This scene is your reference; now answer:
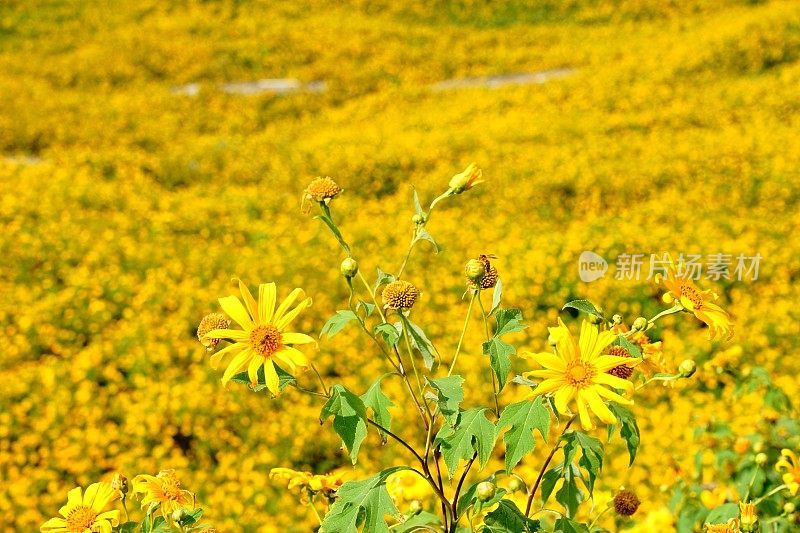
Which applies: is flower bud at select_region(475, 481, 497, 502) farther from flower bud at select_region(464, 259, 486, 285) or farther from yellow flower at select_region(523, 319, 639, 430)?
flower bud at select_region(464, 259, 486, 285)

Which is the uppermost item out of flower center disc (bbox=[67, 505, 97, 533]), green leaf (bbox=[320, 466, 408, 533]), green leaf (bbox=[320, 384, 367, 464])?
green leaf (bbox=[320, 384, 367, 464])

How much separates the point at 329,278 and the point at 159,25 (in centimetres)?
1501

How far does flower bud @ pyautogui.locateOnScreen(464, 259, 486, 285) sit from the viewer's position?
4.71 feet

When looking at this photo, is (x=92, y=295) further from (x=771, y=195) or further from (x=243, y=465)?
(x=771, y=195)

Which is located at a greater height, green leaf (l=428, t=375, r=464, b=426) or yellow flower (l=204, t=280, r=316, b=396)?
yellow flower (l=204, t=280, r=316, b=396)

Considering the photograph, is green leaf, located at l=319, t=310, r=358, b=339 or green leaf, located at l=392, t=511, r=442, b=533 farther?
green leaf, located at l=392, t=511, r=442, b=533

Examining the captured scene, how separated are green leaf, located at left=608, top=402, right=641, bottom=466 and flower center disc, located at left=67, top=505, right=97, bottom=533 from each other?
118 centimetres

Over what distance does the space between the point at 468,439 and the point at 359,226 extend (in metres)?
6.27

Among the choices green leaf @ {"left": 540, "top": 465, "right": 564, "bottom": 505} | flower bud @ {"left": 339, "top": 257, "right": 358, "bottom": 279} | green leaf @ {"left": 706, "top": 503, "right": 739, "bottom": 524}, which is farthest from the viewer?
green leaf @ {"left": 706, "top": 503, "right": 739, "bottom": 524}

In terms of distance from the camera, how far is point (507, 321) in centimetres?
145

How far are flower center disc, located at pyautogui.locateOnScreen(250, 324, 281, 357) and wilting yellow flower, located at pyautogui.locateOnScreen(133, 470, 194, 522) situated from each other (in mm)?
460

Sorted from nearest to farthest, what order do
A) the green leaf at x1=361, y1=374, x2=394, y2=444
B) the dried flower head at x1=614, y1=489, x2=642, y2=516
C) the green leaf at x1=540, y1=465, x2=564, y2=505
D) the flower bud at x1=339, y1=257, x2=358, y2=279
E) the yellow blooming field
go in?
the green leaf at x1=361, y1=374, x2=394, y2=444 < the flower bud at x1=339, y1=257, x2=358, y2=279 < the green leaf at x1=540, y1=465, x2=564, y2=505 < the dried flower head at x1=614, y1=489, x2=642, y2=516 < the yellow blooming field

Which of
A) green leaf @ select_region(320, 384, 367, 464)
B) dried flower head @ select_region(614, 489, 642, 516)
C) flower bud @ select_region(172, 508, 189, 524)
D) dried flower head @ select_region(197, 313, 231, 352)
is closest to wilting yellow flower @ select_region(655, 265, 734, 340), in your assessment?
dried flower head @ select_region(614, 489, 642, 516)

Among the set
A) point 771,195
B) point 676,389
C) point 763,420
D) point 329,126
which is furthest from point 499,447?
point 329,126
